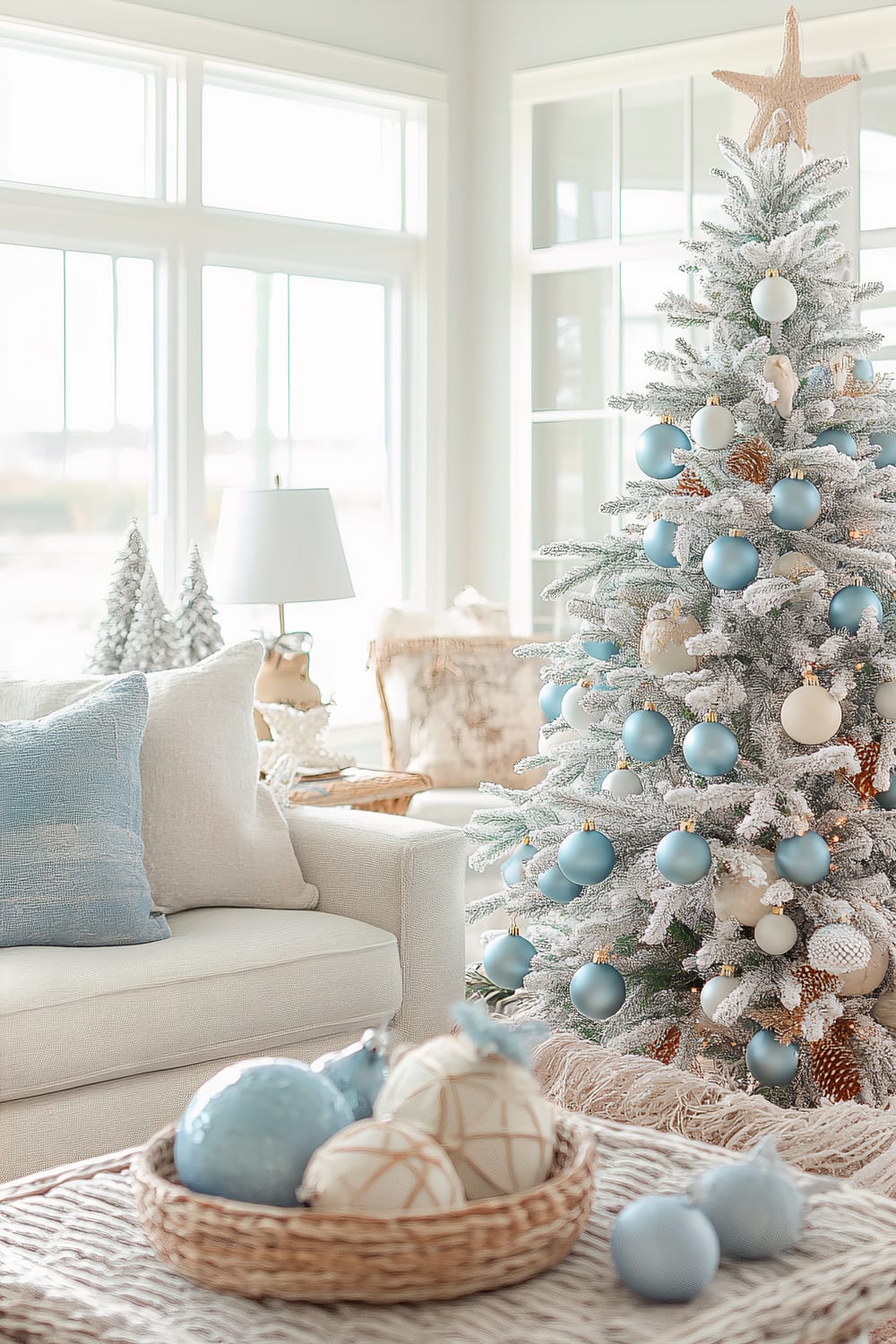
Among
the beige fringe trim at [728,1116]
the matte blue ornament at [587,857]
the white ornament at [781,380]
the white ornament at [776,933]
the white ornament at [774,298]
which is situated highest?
the white ornament at [774,298]

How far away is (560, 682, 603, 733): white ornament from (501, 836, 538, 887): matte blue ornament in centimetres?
24

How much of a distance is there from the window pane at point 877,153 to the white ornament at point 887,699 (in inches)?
90.4

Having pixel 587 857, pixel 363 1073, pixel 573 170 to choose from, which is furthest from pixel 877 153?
pixel 363 1073

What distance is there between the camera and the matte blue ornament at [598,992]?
2.55 metres

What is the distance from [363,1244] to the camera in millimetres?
1243

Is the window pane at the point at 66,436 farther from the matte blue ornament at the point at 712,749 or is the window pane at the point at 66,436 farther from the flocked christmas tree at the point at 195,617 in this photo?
the matte blue ornament at the point at 712,749

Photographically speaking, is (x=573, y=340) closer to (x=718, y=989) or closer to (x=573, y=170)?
(x=573, y=170)

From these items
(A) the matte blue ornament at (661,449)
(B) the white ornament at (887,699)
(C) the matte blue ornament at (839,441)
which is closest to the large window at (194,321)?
(A) the matte blue ornament at (661,449)

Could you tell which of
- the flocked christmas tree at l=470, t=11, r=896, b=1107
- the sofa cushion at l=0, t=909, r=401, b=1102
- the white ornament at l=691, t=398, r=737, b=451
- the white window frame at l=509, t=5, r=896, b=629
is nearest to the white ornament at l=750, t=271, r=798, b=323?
the flocked christmas tree at l=470, t=11, r=896, b=1107

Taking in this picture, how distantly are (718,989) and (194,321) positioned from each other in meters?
2.89

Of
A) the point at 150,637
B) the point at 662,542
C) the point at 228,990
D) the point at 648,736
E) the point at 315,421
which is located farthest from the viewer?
the point at 315,421

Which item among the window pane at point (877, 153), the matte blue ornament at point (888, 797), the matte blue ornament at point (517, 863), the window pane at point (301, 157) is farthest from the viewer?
the window pane at point (301, 157)

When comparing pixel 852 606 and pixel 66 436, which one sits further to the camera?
pixel 66 436

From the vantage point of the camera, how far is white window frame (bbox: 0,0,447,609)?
4.27 m
